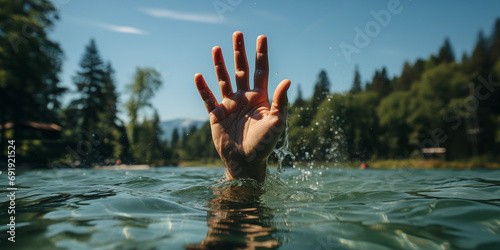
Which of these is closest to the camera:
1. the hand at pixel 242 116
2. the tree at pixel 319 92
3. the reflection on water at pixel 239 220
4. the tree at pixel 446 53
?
the reflection on water at pixel 239 220

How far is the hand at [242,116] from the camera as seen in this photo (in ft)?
10.6

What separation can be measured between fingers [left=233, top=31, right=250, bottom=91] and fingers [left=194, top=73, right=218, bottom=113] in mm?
337

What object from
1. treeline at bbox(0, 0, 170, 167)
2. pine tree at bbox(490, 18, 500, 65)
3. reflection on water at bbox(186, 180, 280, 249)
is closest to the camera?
reflection on water at bbox(186, 180, 280, 249)

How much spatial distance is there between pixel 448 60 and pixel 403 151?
17747 millimetres

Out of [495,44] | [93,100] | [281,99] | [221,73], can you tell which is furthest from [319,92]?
[495,44]

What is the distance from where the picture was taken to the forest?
2188cm

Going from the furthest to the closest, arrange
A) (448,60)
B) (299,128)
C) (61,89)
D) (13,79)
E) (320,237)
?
1. (448,60)
2. (61,89)
3. (13,79)
4. (299,128)
5. (320,237)

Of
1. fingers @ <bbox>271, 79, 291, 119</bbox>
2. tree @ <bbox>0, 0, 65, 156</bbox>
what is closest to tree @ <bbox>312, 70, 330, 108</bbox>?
fingers @ <bbox>271, 79, 291, 119</bbox>

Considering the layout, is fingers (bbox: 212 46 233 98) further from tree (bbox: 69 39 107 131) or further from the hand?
tree (bbox: 69 39 107 131)

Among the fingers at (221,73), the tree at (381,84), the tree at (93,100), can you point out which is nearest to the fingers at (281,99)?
the fingers at (221,73)

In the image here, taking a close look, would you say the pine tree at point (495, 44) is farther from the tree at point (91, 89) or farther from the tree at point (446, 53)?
the tree at point (91, 89)

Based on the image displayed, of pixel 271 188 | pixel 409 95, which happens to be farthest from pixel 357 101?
pixel 271 188

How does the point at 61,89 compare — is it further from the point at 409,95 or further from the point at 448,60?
the point at 448,60

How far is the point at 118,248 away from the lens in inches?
70.7
